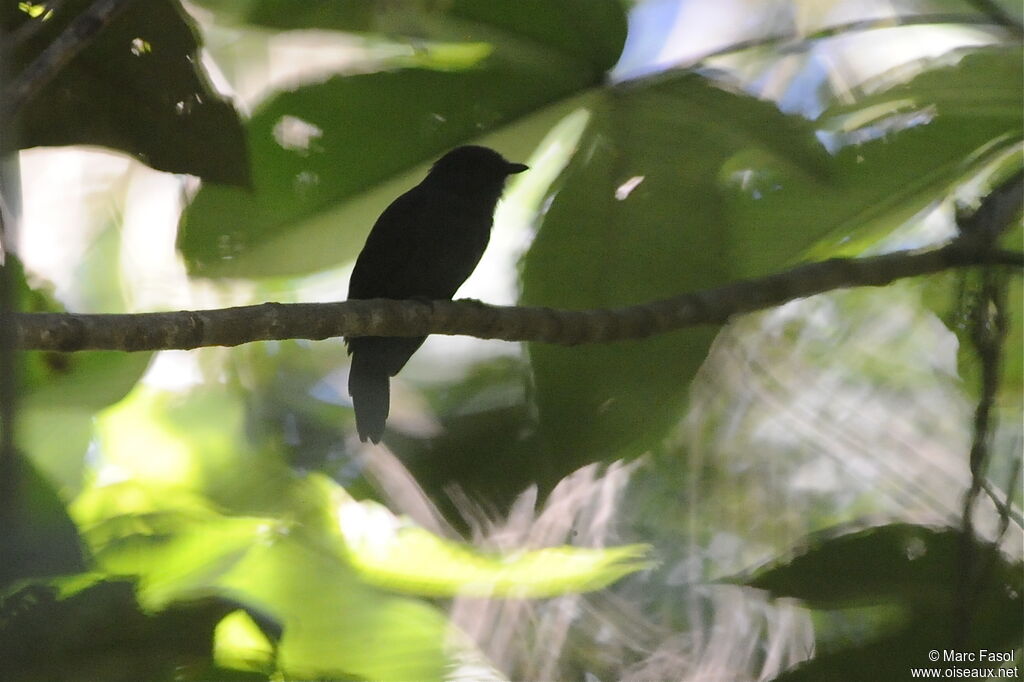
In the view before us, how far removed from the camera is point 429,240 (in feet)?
3.29

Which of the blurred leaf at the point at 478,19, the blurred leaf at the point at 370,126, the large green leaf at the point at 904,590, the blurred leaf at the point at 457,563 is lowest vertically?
the large green leaf at the point at 904,590

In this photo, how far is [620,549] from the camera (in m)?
0.75

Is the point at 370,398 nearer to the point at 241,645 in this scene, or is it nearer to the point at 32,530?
the point at 241,645

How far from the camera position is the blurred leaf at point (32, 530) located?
312 mm

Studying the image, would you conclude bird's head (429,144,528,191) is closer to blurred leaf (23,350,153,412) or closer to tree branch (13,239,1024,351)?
tree branch (13,239,1024,351)

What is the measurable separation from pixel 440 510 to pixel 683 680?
24 cm

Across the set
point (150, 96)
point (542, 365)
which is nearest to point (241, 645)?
point (542, 365)

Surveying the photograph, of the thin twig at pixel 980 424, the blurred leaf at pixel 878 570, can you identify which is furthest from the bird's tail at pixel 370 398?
the thin twig at pixel 980 424

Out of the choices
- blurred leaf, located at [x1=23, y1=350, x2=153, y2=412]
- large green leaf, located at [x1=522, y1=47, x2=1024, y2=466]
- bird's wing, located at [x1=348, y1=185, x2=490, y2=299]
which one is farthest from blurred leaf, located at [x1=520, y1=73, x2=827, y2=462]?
blurred leaf, located at [x1=23, y1=350, x2=153, y2=412]

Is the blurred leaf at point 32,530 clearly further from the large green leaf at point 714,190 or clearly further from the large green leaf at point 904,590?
the large green leaf at point 904,590

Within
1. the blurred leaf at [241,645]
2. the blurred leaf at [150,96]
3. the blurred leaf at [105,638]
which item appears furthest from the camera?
the blurred leaf at [150,96]

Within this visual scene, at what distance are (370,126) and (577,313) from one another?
280mm

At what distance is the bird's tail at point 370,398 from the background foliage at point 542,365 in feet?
0.05

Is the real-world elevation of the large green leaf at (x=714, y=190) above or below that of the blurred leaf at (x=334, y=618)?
above
